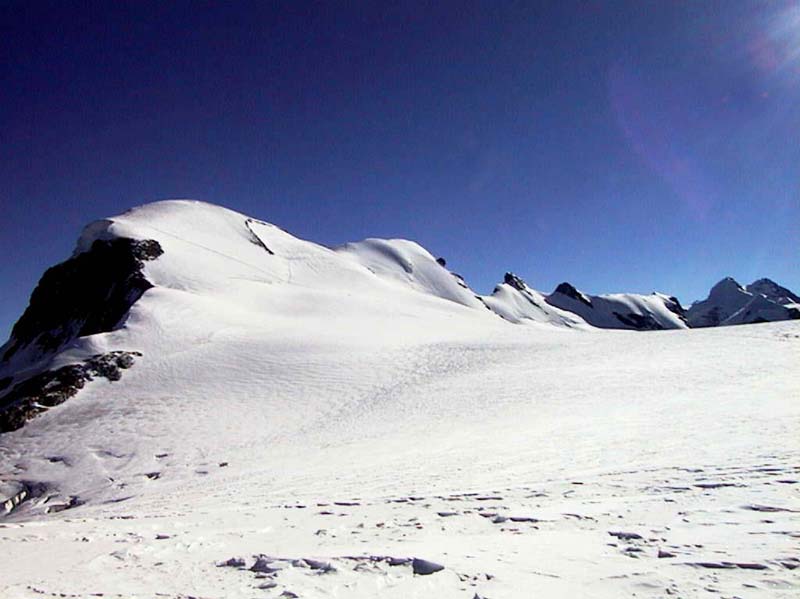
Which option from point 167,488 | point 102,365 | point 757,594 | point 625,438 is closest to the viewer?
point 757,594

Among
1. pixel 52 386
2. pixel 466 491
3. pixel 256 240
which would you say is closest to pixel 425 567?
pixel 466 491

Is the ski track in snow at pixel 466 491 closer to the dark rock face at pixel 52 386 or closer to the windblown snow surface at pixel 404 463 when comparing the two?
the windblown snow surface at pixel 404 463

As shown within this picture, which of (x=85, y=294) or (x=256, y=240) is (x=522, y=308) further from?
(x=85, y=294)

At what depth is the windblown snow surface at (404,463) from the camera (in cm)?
485

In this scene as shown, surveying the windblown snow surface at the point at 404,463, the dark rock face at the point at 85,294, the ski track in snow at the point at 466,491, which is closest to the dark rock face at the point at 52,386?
the windblown snow surface at the point at 404,463

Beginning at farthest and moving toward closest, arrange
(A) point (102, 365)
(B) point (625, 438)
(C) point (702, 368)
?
(A) point (102, 365) → (C) point (702, 368) → (B) point (625, 438)

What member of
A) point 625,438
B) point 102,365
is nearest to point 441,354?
point 625,438

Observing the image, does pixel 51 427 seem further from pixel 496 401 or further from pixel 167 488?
pixel 496 401

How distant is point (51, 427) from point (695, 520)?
25.9 m

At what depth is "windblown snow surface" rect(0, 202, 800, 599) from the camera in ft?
15.9

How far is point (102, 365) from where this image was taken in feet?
87.3

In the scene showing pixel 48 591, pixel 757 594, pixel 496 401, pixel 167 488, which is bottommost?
pixel 167 488

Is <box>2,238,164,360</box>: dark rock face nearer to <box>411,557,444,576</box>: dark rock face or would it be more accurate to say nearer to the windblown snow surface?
the windblown snow surface

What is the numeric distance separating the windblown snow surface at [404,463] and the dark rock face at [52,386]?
0.94m
